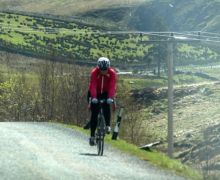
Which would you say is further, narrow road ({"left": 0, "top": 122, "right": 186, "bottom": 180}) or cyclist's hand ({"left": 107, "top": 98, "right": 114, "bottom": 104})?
cyclist's hand ({"left": 107, "top": 98, "right": 114, "bottom": 104})

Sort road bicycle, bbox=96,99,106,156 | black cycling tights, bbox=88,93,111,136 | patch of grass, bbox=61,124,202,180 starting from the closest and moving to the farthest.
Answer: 1. patch of grass, bbox=61,124,202,180
2. black cycling tights, bbox=88,93,111,136
3. road bicycle, bbox=96,99,106,156

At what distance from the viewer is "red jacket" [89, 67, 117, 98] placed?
1658 cm

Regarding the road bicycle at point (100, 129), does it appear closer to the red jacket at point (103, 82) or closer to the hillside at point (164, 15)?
the red jacket at point (103, 82)

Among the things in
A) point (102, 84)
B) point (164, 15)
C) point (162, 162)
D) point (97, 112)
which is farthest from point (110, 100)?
point (164, 15)

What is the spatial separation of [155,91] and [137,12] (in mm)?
128375

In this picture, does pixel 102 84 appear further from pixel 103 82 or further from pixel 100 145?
pixel 100 145

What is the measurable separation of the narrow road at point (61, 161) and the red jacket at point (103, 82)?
1.61 m

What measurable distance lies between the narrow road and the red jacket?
161cm

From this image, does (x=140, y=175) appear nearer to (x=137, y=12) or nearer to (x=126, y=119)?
(x=126, y=119)

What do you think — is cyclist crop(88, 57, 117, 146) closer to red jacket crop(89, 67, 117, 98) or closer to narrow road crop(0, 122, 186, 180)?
red jacket crop(89, 67, 117, 98)

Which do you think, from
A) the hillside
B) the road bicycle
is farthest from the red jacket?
the hillside

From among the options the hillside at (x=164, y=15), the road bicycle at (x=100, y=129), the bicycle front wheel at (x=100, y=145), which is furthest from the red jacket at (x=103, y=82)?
the hillside at (x=164, y=15)

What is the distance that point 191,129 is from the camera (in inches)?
1704

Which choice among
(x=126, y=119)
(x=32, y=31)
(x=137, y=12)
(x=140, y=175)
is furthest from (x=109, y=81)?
(x=137, y=12)
